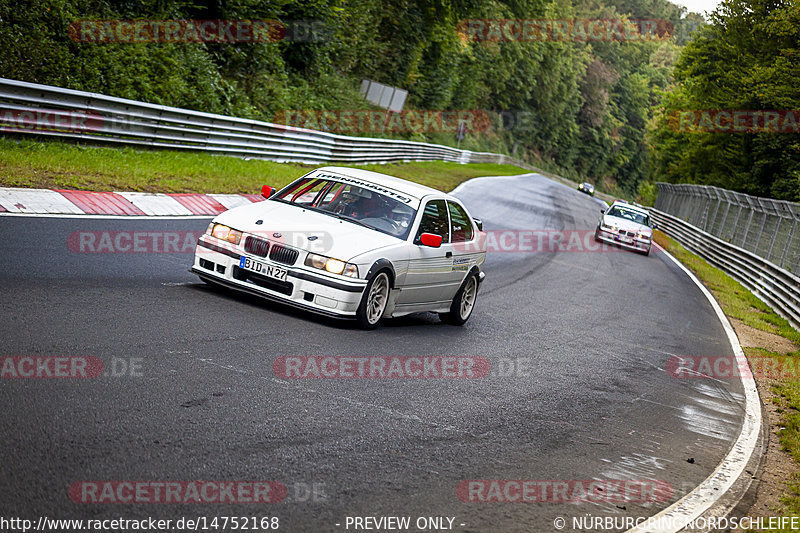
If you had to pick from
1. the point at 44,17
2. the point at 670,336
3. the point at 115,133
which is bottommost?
the point at 670,336

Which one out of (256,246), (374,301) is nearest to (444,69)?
(374,301)

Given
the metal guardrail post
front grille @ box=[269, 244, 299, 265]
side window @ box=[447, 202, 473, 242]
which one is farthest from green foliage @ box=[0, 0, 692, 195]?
the metal guardrail post

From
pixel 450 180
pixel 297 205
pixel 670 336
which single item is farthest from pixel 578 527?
pixel 450 180

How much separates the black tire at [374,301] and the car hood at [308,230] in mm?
328

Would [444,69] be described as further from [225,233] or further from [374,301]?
[225,233]

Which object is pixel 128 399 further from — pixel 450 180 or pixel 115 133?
pixel 450 180

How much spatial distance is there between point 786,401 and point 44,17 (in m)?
17.0

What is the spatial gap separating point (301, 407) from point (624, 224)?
A: 23.7 meters

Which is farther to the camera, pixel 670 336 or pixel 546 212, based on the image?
pixel 546 212

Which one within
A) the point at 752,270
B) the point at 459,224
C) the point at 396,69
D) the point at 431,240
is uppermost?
the point at 396,69

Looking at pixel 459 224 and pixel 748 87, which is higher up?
pixel 748 87

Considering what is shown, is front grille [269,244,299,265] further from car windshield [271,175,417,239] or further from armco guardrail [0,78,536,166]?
armco guardrail [0,78,536,166]

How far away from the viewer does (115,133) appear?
17453 millimetres

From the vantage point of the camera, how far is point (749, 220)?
26.0 meters
